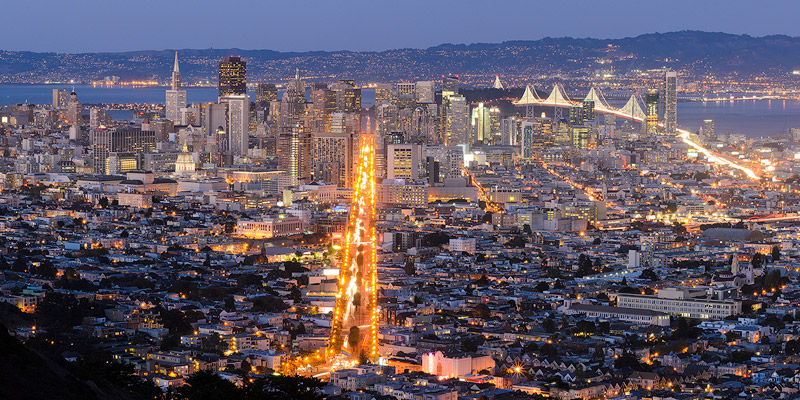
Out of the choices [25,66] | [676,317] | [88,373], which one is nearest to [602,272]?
[676,317]

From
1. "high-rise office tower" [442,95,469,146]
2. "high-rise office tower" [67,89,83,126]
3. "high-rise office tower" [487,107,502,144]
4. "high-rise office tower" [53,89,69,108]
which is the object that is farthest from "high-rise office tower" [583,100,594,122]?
"high-rise office tower" [53,89,69,108]

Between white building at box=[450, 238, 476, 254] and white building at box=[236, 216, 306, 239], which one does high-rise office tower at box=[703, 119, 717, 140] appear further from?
white building at box=[450, 238, 476, 254]

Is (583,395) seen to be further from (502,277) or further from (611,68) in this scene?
(611,68)

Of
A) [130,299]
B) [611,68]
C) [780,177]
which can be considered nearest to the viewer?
[130,299]

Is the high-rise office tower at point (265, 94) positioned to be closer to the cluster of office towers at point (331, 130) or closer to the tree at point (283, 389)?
the cluster of office towers at point (331, 130)

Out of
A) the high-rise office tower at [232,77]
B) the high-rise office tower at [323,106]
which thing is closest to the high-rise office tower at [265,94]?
the high-rise office tower at [232,77]

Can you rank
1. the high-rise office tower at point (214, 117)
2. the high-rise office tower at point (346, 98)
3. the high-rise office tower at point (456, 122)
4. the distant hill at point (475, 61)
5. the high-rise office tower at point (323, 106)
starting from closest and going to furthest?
the high-rise office tower at point (323, 106) → the high-rise office tower at point (346, 98) → the high-rise office tower at point (456, 122) → the high-rise office tower at point (214, 117) → the distant hill at point (475, 61)

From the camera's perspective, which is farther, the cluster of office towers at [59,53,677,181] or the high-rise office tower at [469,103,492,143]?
the high-rise office tower at [469,103,492,143]
